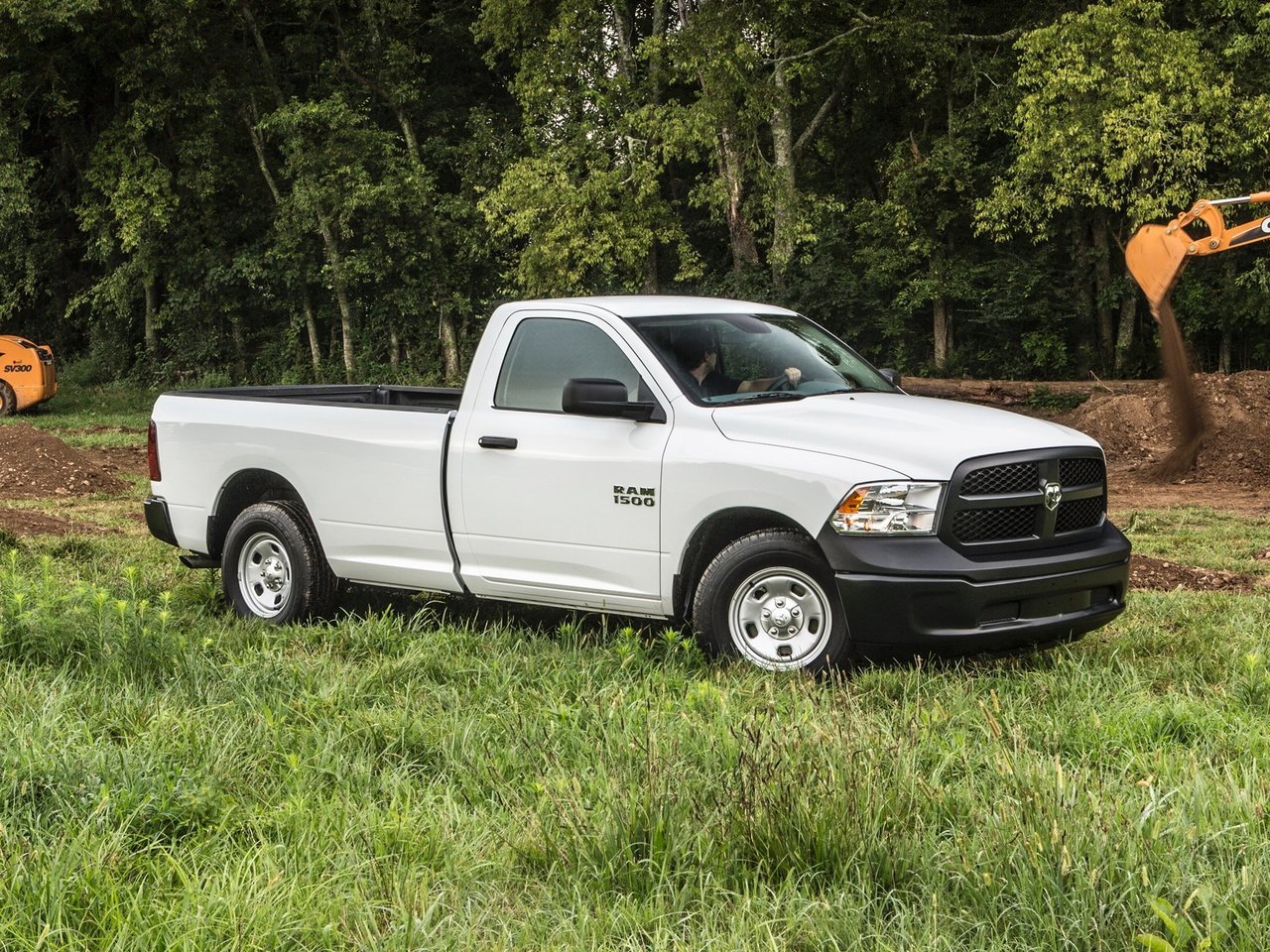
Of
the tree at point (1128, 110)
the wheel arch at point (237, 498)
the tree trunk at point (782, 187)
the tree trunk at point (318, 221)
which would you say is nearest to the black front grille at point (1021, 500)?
the wheel arch at point (237, 498)

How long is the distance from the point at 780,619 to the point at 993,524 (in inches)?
41.8

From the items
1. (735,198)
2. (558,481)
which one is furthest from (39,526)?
(735,198)

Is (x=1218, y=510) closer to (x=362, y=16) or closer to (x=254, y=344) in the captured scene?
(x=362, y=16)

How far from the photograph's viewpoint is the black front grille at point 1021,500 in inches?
238

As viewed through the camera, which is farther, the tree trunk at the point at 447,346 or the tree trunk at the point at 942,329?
the tree trunk at the point at 447,346

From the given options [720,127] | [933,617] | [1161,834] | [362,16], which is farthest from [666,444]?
[362,16]

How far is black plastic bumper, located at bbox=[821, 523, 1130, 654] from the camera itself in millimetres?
5918

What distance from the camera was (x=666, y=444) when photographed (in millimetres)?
6754

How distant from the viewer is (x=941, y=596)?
5.92 meters

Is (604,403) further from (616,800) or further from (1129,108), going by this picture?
(1129,108)

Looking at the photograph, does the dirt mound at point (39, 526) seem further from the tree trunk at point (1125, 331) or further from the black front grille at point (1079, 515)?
the tree trunk at point (1125, 331)

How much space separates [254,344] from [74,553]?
99.7 feet

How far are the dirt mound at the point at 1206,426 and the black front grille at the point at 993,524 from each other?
437 inches

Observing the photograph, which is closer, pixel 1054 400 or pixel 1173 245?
pixel 1173 245
